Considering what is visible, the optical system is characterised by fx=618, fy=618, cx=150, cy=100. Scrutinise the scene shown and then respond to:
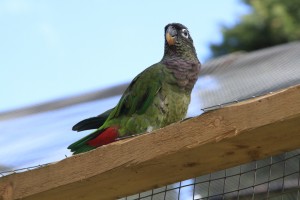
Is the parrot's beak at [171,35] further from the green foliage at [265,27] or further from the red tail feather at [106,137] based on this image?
the green foliage at [265,27]

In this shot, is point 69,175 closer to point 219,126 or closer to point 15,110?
point 219,126

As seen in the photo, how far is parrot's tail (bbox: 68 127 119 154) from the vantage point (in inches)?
78.9

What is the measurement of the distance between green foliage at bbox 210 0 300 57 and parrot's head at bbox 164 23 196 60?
5899 millimetres

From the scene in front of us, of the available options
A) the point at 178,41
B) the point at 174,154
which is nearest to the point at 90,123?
the point at 178,41

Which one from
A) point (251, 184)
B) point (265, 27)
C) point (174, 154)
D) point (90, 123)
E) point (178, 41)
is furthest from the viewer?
point (265, 27)

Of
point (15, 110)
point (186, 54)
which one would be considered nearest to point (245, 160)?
point (186, 54)

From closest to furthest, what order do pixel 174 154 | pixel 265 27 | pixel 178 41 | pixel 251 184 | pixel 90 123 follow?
pixel 174 154 → pixel 251 184 → pixel 90 123 → pixel 178 41 → pixel 265 27

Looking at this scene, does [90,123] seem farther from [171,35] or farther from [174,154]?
[174,154]

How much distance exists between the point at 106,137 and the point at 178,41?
60cm

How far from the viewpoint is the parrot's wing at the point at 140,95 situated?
7.37ft

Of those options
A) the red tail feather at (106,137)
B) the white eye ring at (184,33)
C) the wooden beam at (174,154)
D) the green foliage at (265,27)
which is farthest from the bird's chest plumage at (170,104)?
the green foliage at (265,27)

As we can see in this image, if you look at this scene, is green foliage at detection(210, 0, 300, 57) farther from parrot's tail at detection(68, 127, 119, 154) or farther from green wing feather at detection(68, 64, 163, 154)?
parrot's tail at detection(68, 127, 119, 154)

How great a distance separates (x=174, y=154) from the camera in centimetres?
142

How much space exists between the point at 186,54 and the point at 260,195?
2.38 ft
